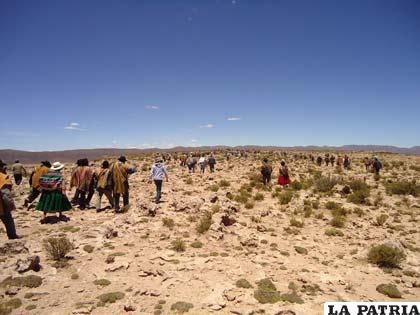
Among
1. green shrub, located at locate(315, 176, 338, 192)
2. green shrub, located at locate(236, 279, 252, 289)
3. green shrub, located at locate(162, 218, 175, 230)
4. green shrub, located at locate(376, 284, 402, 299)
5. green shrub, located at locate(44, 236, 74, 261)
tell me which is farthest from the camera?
green shrub, located at locate(315, 176, 338, 192)

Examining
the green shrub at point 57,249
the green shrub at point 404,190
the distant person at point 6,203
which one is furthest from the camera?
the green shrub at point 404,190

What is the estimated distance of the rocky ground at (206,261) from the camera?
550 centimetres

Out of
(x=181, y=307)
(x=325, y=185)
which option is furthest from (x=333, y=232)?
(x=325, y=185)

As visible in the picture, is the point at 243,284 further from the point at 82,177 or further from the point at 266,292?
the point at 82,177

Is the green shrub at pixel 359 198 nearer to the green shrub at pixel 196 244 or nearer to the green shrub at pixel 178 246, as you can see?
the green shrub at pixel 196 244

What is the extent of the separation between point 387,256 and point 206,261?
429 centimetres

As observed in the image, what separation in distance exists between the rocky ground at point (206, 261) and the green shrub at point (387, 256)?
0.15ft

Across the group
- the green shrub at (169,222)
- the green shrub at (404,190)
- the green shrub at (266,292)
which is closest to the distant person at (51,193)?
the green shrub at (169,222)

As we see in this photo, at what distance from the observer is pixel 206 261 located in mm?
7242

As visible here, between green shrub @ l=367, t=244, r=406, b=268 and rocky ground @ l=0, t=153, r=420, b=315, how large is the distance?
5 cm

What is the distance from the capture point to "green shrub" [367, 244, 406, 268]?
725 cm

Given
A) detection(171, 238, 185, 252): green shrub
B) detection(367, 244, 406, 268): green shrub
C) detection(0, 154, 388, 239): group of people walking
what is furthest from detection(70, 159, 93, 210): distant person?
detection(367, 244, 406, 268): green shrub

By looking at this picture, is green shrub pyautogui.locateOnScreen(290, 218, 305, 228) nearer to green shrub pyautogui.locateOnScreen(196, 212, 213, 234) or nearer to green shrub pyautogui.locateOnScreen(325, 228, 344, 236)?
green shrub pyautogui.locateOnScreen(325, 228, 344, 236)

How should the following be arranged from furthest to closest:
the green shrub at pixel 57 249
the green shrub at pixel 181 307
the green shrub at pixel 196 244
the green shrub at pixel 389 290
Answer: the green shrub at pixel 196 244 < the green shrub at pixel 57 249 < the green shrub at pixel 389 290 < the green shrub at pixel 181 307
